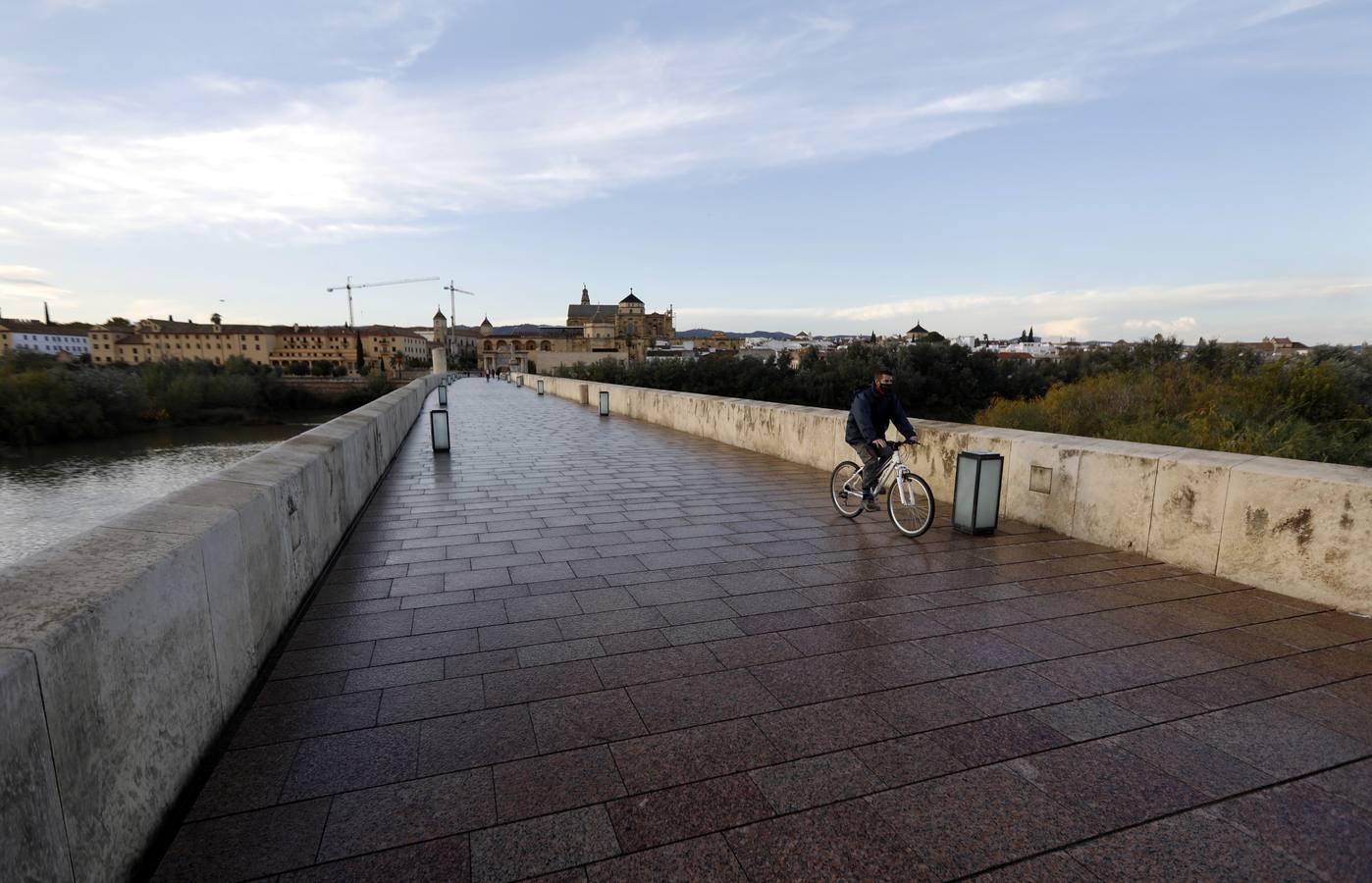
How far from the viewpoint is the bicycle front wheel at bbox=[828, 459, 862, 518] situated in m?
6.33

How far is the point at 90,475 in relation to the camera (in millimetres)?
40844

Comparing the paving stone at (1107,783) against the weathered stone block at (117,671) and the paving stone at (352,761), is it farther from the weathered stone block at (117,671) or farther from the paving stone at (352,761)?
the weathered stone block at (117,671)

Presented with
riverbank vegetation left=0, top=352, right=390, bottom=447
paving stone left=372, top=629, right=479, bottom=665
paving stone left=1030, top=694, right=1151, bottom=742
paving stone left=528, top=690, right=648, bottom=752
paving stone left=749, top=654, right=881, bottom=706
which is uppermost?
paving stone left=372, top=629, right=479, bottom=665

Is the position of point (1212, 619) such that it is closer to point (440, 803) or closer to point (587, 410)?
point (440, 803)

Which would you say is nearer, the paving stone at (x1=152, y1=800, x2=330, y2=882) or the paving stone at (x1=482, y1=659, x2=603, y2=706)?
the paving stone at (x1=152, y1=800, x2=330, y2=882)

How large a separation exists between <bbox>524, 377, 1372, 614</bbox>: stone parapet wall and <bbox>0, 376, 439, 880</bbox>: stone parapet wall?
19.0 feet

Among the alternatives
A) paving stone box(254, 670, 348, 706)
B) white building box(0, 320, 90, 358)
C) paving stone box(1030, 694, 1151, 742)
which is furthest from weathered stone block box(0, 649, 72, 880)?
white building box(0, 320, 90, 358)

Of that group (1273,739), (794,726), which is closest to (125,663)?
(794,726)

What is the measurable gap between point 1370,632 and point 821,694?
10.5 feet

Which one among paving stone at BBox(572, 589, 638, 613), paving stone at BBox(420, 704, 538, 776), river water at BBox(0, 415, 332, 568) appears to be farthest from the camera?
river water at BBox(0, 415, 332, 568)

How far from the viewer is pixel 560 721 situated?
283 centimetres

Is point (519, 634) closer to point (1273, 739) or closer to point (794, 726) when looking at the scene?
point (794, 726)

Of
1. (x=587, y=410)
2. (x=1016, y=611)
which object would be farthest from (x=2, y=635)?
(x=587, y=410)

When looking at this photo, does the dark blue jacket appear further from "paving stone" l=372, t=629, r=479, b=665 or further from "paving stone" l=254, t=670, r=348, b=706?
"paving stone" l=254, t=670, r=348, b=706
